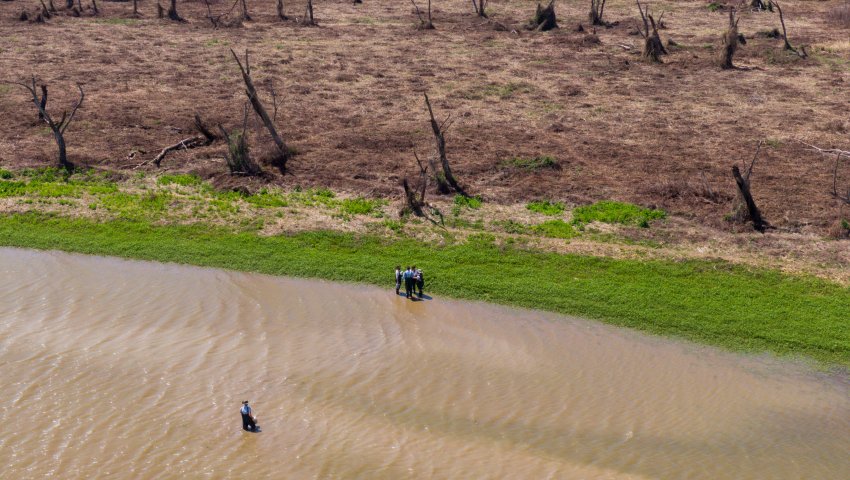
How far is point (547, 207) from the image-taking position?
91.7ft

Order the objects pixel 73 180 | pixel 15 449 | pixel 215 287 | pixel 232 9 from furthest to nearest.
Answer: pixel 232 9, pixel 73 180, pixel 215 287, pixel 15 449

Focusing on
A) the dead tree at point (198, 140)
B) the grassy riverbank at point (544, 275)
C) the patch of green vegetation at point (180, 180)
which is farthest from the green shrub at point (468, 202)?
the dead tree at point (198, 140)

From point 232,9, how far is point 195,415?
46852 millimetres

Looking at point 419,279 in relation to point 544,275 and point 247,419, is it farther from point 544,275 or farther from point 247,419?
point 247,419

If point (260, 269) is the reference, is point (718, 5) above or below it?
above

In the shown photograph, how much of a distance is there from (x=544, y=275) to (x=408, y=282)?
4.09 metres

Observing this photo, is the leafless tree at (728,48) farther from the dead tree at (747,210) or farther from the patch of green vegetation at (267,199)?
the patch of green vegetation at (267,199)

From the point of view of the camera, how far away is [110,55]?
47375 millimetres

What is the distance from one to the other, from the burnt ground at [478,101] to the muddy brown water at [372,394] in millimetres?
8324

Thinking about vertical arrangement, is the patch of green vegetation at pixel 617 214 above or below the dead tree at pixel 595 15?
below

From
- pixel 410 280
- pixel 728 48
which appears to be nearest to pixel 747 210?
pixel 410 280

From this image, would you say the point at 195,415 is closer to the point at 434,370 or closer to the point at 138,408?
the point at 138,408

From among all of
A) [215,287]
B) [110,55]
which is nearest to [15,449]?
[215,287]

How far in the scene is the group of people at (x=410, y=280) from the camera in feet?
73.2
